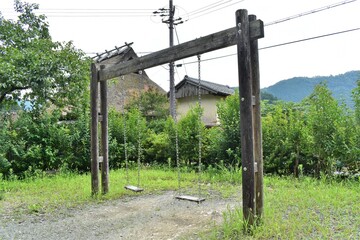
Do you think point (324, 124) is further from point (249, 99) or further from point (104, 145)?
point (104, 145)

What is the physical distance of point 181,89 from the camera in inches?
640

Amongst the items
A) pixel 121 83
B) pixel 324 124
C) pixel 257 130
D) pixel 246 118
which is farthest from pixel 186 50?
pixel 121 83

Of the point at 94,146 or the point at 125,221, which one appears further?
the point at 94,146

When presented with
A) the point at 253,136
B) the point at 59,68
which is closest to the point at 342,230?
the point at 253,136

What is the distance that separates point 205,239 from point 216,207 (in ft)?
3.95

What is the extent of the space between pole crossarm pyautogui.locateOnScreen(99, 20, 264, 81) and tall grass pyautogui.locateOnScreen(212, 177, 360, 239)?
72.6 inches

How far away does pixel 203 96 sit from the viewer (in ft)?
50.0

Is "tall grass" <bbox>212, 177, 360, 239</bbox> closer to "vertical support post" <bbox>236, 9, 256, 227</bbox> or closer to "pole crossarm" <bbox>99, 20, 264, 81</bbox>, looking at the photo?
"vertical support post" <bbox>236, 9, 256, 227</bbox>

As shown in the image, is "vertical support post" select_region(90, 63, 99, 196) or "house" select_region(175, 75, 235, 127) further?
"house" select_region(175, 75, 235, 127)

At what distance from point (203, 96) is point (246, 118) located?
40.5ft

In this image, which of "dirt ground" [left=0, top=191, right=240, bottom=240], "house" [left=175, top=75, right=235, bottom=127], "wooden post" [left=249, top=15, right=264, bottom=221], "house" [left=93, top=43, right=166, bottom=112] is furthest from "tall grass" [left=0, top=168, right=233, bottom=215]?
"house" [left=93, top=43, right=166, bottom=112]

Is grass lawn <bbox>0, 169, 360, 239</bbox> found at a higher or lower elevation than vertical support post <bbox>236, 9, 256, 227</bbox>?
lower

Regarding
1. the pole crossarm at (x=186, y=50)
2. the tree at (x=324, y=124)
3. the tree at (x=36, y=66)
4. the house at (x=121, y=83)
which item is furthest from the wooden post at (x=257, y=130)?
the house at (x=121, y=83)

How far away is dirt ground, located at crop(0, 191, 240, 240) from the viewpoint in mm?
3270
